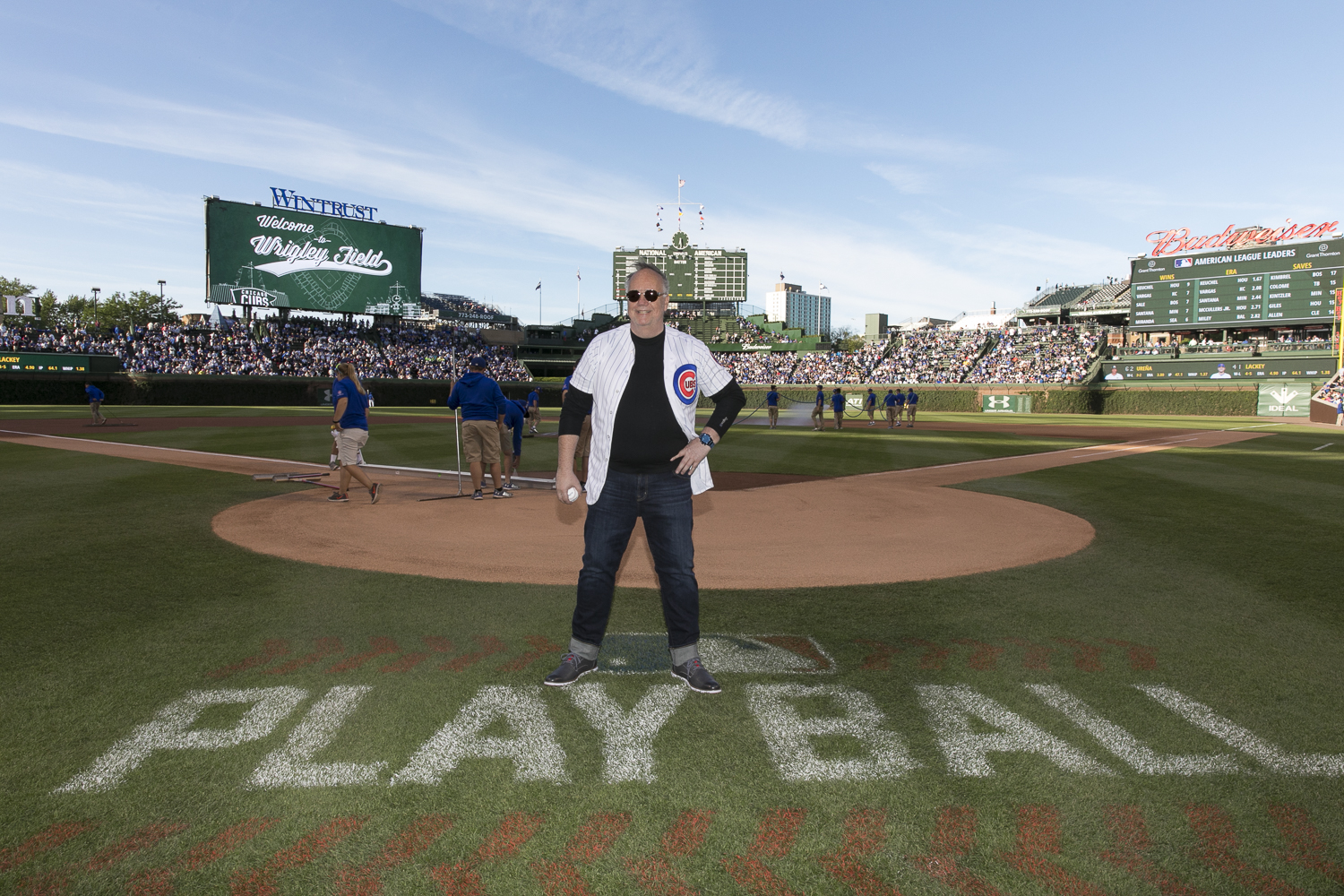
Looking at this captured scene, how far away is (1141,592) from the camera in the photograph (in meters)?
5.89

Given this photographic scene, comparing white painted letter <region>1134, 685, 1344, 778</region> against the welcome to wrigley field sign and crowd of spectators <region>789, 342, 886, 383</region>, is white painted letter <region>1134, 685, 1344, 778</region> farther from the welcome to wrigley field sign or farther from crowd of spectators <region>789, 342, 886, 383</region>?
crowd of spectators <region>789, 342, 886, 383</region>

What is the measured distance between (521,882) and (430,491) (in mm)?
9222

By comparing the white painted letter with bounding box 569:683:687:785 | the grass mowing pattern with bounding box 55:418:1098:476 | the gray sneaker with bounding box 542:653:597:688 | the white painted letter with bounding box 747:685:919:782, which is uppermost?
the grass mowing pattern with bounding box 55:418:1098:476

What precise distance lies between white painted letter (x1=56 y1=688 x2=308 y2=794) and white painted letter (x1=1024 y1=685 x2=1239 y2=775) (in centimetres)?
365

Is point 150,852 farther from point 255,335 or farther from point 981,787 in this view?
point 255,335

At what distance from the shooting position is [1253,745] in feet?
10.7

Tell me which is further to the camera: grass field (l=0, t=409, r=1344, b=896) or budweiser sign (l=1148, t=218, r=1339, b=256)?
budweiser sign (l=1148, t=218, r=1339, b=256)

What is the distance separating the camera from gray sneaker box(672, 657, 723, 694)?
3.83 metres

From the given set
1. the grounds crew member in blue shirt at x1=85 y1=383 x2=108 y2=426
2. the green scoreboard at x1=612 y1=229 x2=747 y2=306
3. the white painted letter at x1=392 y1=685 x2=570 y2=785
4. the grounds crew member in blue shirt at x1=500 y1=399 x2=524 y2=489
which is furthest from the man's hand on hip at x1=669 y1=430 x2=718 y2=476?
the green scoreboard at x1=612 y1=229 x2=747 y2=306

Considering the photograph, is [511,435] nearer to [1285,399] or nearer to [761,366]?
[1285,399]

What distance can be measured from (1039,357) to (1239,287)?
42.9 feet

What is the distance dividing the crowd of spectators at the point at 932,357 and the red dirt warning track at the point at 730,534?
52.7m

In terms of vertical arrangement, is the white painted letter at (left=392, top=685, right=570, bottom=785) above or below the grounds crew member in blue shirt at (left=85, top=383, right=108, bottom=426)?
below

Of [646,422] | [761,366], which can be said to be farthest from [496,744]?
[761,366]
